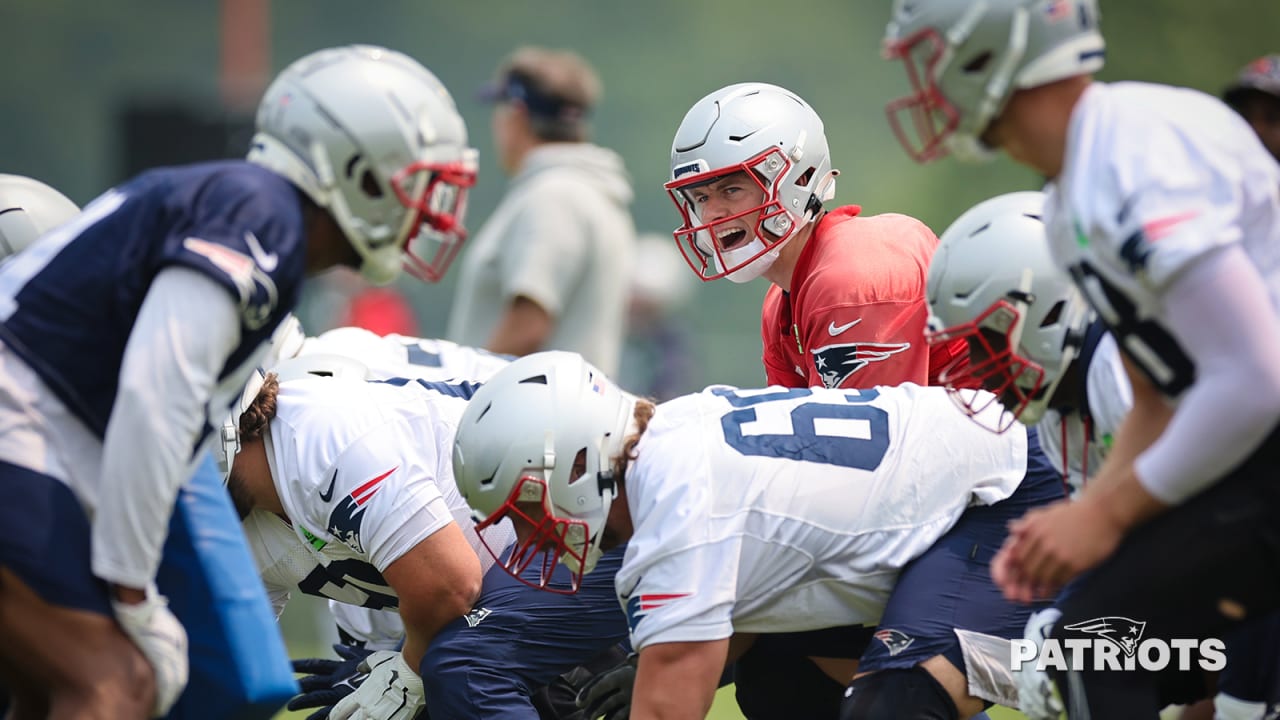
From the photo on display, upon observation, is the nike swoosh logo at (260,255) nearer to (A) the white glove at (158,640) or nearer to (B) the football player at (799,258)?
(A) the white glove at (158,640)

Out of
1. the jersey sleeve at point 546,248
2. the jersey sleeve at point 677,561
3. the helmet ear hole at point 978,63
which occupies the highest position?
the helmet ear hole at point 978,63

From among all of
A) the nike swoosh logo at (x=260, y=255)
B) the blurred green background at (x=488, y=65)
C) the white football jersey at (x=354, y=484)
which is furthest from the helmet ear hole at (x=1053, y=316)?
the blurred green background at (x=488, y=65)

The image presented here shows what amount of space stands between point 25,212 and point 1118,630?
301 cm

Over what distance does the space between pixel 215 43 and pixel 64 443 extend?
1743 centimetres

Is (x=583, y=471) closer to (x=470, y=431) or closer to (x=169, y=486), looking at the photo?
(x=470, y=431)

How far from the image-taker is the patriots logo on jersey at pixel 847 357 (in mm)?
3877

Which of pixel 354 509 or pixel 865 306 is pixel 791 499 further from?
pixel 354 509

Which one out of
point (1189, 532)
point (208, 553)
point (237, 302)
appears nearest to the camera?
point (1189, 532)

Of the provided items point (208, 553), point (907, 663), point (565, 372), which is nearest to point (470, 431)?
point (565, 372)

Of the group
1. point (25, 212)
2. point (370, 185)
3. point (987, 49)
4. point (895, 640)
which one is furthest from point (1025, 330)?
point (25, 212)

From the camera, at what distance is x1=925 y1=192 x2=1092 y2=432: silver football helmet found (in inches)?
128

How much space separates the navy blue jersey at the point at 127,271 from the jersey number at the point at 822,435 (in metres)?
1.09

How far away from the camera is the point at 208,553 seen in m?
3.04

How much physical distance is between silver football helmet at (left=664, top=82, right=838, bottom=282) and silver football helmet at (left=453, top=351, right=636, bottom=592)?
0.91 meters
